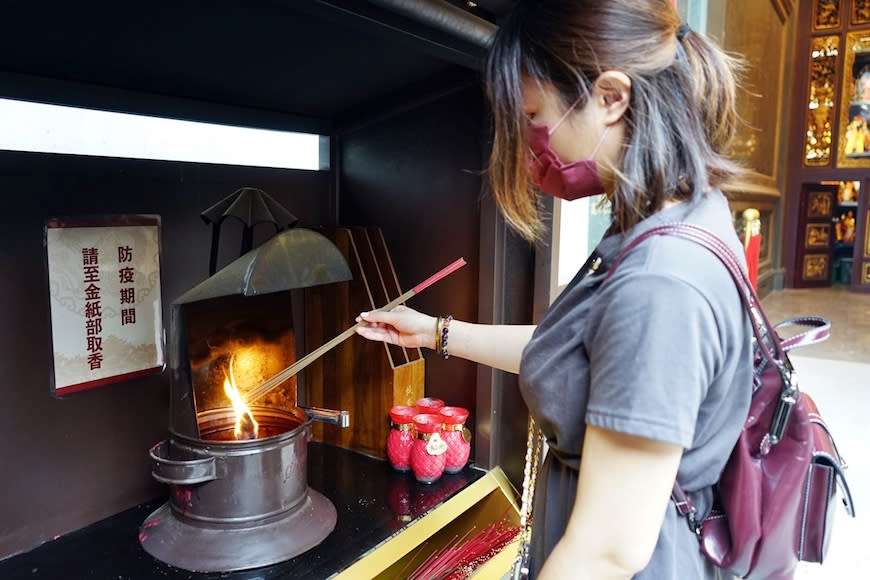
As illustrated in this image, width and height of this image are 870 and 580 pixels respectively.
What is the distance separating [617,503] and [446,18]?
0.85 meters

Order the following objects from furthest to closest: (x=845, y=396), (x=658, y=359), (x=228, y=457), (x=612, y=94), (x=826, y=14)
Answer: (x=826, y=14)
(x=845, y=396)
(x=228, y=457)
(x=612, y=94)
(x=658, y=359)

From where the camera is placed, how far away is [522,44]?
711 mm

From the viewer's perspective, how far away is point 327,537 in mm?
1172

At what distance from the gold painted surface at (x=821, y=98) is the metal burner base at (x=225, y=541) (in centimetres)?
686

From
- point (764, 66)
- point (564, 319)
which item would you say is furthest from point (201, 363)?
point (764, 66)

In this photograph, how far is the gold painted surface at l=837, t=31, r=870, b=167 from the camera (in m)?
6.04

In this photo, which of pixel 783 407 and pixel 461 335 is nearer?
pixel 783 407

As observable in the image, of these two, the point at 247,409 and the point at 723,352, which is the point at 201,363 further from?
the point at 723,352

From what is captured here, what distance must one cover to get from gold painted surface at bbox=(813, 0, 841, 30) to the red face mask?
6975 millimetres

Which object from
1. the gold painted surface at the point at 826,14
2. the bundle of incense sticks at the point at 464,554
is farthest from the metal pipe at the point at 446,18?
the gold painted surface at the point at 826,14

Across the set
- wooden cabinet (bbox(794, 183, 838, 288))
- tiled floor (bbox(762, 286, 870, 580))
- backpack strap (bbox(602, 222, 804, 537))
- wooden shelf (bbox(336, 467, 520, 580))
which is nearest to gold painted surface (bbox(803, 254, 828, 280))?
wooden cabinet (bbox(794, 183, 838, 288))

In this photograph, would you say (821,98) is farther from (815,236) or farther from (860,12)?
(815,236)

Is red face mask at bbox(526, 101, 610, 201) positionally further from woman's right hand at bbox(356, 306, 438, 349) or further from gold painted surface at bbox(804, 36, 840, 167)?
gold painted surface at bbox(804, 36, 840, 167)

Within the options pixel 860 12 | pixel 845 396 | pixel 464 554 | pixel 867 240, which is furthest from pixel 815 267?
pixel 464 554
